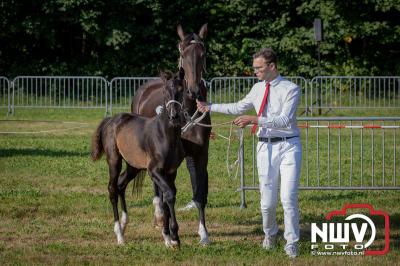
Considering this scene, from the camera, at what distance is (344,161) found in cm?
1828

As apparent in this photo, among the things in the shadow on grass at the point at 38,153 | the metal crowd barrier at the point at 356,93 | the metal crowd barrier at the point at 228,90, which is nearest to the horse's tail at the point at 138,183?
the shadow on grass at the point at 38,153

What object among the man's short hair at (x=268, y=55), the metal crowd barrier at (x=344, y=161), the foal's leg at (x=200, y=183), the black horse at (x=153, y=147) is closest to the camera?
the man's short hair at (x=268, y=55)

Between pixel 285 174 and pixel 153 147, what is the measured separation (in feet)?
6.01

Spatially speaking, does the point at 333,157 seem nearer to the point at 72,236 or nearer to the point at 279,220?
the point at 279,220

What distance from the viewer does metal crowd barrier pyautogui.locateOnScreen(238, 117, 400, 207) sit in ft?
42.8

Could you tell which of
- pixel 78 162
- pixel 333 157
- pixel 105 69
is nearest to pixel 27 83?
pixel 105 69

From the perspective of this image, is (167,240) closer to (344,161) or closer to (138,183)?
(138,183)

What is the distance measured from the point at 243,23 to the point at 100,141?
23611 mm

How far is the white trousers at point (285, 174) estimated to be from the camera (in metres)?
9.06

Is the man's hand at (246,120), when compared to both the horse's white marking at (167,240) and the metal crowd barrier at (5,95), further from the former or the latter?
the metal crowd barrier at (5,95)

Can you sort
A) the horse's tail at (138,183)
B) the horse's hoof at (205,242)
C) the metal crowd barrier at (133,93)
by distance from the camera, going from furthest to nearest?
the metal crowd barrier at (133,93) → the horse's tail at (138,183) → the horse's hoof at (205,242)

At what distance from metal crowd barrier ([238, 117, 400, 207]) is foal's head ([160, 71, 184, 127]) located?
9.42 ft

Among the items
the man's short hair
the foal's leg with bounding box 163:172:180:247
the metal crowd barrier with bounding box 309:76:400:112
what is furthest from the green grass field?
the metal crowd barrier with bounding box 309:76:400:112

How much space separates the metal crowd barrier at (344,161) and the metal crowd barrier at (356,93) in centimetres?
454
